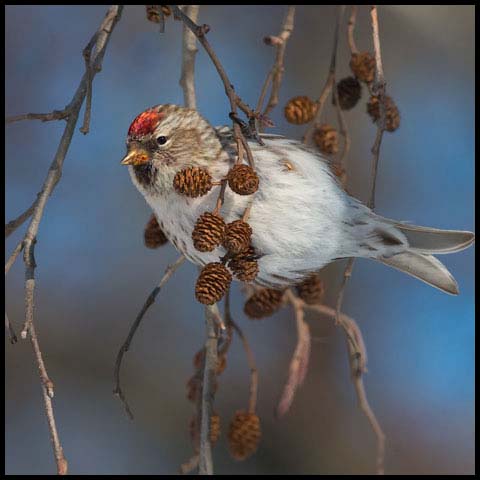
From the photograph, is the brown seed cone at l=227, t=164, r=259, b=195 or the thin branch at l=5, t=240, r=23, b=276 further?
the brown seed cone at l=227, t=164, r=259, b=195

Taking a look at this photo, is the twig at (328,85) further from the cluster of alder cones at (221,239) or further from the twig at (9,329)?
the twig at (9,329)

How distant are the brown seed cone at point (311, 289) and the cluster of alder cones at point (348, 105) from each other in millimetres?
240

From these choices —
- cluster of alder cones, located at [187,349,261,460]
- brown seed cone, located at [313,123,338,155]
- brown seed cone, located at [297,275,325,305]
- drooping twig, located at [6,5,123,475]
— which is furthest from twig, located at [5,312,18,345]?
brown seed cone, located at [313,123,338,155]

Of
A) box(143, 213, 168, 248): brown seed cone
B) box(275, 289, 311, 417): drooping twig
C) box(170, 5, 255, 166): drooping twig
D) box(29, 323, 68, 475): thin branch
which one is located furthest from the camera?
box(143, 213, 168, 248): brown seed cone

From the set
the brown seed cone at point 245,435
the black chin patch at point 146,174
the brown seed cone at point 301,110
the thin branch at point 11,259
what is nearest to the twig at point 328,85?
the brown seed cone at point 301,110

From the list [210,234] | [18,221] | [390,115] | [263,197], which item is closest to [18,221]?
[18,221]

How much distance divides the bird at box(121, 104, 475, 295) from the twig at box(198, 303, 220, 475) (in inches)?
4.8

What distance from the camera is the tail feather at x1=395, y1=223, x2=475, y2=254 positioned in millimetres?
1528

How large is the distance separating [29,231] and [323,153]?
2.23ft

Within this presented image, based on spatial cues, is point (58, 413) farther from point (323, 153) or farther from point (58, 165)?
point (58, 165)

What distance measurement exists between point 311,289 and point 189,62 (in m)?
0.45

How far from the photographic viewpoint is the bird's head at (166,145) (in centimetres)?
146

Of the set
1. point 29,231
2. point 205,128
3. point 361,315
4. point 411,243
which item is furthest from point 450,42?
point 29,231

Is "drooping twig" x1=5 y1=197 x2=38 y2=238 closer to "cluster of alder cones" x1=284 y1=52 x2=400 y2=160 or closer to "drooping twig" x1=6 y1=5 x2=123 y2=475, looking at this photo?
"drooping twig" x1=6 y1=5 x2=123 y2=475
